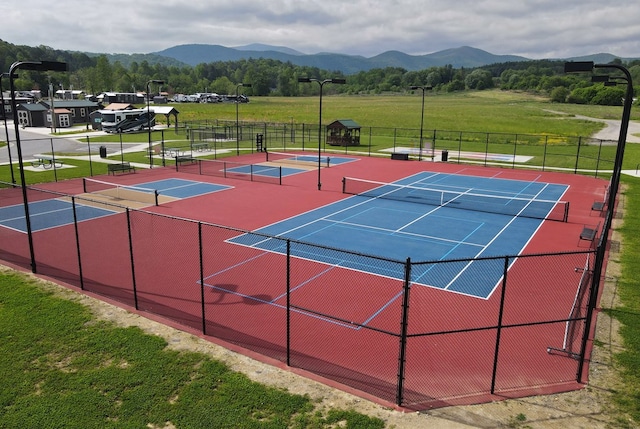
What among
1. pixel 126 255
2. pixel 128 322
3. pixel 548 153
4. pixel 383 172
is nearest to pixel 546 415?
pixel 128 322

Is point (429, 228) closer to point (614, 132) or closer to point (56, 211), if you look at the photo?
point (56, 211)

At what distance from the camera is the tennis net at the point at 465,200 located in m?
26.7

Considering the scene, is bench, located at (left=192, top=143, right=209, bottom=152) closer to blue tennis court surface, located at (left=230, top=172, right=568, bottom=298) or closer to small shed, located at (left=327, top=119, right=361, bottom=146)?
small shed, located at (left=327, top=119, right=361, bottom=146)

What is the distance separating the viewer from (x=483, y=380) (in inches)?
418

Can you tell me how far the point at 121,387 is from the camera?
982 centimetres

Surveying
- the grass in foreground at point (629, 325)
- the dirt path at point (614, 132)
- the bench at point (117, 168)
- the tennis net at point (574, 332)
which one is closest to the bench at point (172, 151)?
the bench at point (117, 168)

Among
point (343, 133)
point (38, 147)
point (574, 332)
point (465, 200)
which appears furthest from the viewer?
point (343, 133)

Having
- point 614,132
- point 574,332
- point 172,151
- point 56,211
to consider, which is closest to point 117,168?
point 56,211

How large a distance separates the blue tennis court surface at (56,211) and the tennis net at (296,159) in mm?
12618

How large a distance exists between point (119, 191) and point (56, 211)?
532 centimetres

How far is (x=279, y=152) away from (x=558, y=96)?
464 feet

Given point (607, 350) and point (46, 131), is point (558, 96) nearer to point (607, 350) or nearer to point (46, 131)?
point (46, 131)

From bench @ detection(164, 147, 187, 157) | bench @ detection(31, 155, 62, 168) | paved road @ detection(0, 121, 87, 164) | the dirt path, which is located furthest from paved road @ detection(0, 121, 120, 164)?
the dirt path

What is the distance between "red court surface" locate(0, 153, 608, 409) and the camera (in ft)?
35.1
